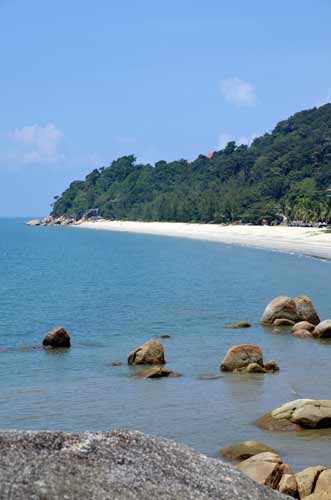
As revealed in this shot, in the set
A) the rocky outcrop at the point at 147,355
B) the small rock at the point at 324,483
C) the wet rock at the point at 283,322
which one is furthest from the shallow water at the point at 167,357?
the small rock at the point at 324,483

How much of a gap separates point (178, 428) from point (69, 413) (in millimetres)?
3306

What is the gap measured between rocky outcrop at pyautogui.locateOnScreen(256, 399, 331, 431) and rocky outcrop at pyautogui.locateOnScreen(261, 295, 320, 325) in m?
17.0

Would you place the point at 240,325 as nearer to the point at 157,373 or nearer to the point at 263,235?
the point at 157,373

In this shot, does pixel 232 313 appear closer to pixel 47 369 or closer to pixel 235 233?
pixel 47 369

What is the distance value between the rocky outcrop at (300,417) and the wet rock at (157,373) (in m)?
6.51

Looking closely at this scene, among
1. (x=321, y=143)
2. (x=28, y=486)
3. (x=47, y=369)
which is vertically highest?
(x=321, y=143)

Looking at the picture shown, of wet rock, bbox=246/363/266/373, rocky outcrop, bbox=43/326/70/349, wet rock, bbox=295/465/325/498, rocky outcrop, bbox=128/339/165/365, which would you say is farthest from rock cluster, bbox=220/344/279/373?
wet rock, bbox=295/465/325/498

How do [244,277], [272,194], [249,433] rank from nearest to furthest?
[249,433], [244,277], [272,194]

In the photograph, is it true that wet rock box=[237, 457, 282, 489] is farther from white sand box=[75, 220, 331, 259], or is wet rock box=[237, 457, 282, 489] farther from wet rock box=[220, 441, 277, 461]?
white sand box=[75, 220, 331, 259]

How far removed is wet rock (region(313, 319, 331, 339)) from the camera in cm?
3183

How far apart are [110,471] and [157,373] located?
18.1 metres

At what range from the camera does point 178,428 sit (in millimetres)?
18672

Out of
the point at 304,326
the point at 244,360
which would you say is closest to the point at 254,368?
the point at 244,360

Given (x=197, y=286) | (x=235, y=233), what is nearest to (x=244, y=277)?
(x=197, y=286)
